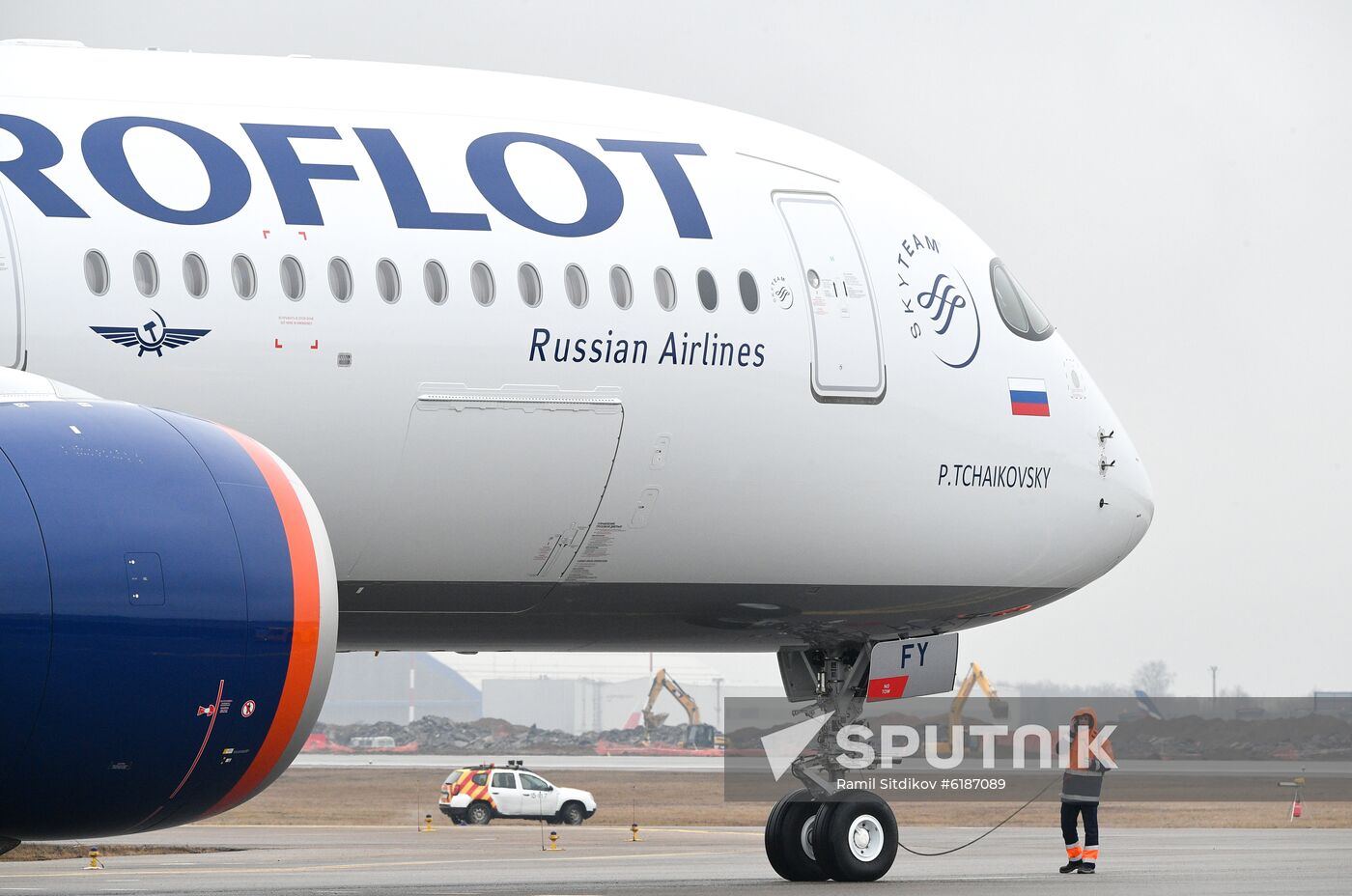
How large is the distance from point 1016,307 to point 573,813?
1037 inches

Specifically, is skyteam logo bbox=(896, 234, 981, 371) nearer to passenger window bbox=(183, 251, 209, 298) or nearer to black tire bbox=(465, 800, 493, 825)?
passenger window bbox=(183, 251, 209, 298)

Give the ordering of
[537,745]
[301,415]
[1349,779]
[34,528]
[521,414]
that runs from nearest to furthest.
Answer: [34,528] → [301,415] → [521,414] → [1349,779] → [537,745]

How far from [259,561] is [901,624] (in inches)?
310

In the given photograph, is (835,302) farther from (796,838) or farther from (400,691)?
(400,691)

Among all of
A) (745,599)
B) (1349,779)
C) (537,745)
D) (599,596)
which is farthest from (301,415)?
(537,745)

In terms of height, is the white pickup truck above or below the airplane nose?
below

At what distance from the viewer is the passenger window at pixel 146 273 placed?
11234mm

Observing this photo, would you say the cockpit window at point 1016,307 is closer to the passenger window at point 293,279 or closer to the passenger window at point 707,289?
the passenger window at point 707,289

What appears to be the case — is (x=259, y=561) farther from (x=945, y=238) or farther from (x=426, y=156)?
(x=945, y=238)

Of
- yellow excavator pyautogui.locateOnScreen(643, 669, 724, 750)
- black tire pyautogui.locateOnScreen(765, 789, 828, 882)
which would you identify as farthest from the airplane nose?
yellow excavator pyautogui.locateOnScreen(643, 669, 724, 750)

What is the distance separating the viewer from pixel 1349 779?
2286 inches

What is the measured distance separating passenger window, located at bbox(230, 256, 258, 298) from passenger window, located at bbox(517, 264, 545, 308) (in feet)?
5.71

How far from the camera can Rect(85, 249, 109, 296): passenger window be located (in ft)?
36.4

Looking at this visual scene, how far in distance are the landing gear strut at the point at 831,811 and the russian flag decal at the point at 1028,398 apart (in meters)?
2.35
